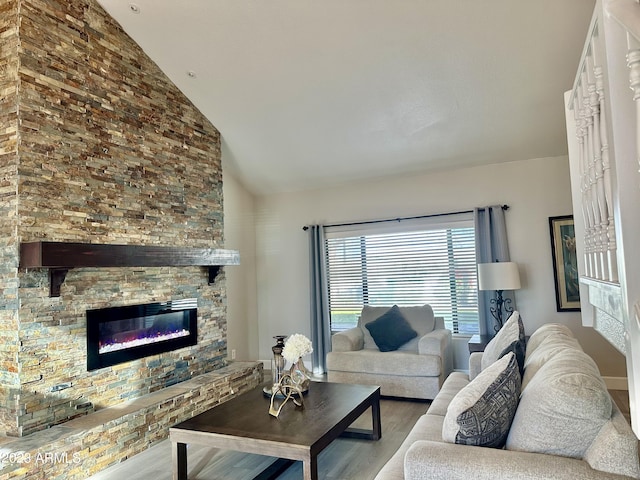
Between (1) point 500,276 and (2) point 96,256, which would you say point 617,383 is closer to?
(1) point 500,276

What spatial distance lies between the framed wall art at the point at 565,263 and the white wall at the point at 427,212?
2.9 inches

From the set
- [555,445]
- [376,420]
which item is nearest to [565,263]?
[376,420]

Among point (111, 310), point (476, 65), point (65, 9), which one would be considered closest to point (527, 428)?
point (476, 65)

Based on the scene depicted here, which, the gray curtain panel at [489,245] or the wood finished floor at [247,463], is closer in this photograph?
the wood finished floor at [247,463]

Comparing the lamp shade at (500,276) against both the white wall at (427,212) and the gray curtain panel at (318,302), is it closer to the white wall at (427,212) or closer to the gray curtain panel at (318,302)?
the white wall at (427,212)


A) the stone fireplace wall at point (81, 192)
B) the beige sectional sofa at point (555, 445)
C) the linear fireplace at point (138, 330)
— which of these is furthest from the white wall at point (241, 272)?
the beige sectional sofa at point (555, 445)

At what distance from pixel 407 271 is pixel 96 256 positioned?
3.68 metres

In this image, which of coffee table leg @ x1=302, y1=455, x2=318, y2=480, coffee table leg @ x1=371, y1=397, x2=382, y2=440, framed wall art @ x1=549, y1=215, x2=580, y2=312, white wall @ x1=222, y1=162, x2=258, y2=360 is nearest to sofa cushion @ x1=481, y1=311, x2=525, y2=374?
coffee table leg @ x1=371, y1=397, x2=382, y2=440

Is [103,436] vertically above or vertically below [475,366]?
below

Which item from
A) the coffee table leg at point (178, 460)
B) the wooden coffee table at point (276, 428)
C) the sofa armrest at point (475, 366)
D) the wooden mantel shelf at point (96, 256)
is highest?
the wooden mantel shelf at point (96, 256)

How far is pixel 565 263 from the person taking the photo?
482 centimetres

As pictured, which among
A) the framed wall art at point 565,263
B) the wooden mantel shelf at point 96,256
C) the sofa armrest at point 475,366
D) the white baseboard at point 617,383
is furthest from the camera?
the framed wall art at point 565,263

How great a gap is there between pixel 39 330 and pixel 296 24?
300 cm

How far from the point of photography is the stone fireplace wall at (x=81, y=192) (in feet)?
10.2
